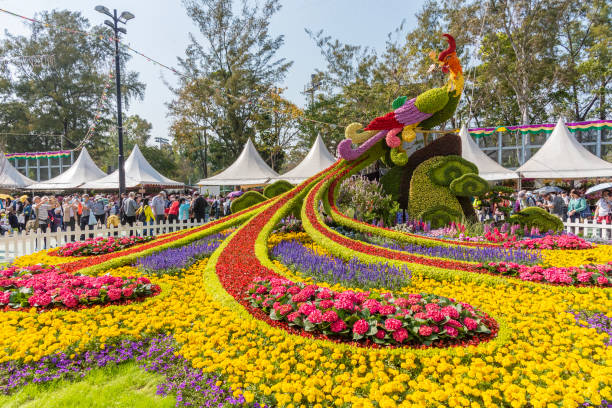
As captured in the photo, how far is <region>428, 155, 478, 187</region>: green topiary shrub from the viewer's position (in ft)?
28.7

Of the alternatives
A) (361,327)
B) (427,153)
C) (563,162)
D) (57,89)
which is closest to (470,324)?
(361,327)

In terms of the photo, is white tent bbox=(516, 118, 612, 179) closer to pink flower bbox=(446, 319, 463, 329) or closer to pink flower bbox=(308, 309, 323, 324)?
pink flower bbox=(446, 319, 463, 329)

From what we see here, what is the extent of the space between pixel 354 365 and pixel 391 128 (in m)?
7.43

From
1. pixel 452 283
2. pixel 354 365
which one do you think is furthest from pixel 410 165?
pixel 354 365

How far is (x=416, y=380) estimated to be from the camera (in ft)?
8.56

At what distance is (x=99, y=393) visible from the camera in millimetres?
2672

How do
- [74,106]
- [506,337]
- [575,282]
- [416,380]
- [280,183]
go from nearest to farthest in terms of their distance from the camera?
1. [416,380]
2. [506,337]
3. [575,282]
4. [280,183]
5. [74,106]

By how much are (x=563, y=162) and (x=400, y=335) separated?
1944 centimetres

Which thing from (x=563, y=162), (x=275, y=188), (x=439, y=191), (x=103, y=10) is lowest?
(x=439, y=191)

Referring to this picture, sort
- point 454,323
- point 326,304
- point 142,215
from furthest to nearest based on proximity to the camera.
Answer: point 142,215, point 326,304, point 454,323

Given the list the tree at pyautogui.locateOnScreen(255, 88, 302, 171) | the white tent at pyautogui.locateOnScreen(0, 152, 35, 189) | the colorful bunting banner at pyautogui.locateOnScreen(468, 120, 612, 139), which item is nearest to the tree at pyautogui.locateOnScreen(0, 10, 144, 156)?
the white tent at pyautogui.locateOnScreen(0, 152, 35, 189)

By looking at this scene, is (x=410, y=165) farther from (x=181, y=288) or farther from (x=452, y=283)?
(x=181, y=288)

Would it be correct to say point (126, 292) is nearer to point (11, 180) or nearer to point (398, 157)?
point (398, 157)

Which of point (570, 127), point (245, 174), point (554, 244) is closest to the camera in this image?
point (554, 244)
